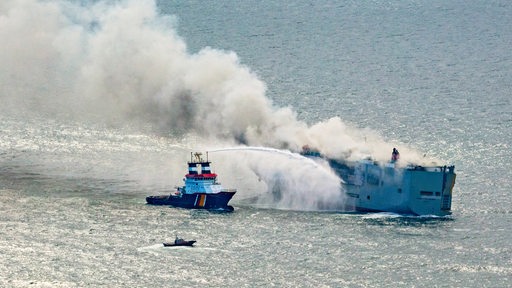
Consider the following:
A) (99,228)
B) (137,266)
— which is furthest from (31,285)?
(99,228)

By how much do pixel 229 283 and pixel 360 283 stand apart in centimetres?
1321

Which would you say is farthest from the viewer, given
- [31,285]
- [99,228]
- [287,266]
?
[99,228]

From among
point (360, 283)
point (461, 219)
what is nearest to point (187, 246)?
point (360, 283)

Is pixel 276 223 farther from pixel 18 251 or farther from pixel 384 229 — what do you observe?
pixel 18 251

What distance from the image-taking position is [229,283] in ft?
542

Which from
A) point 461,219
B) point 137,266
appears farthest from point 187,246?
point 461,219

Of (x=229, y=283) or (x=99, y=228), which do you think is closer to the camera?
(x=229, y=283)

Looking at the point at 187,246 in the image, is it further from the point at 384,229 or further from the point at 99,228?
the point at 384,229

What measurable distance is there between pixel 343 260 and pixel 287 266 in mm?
6494

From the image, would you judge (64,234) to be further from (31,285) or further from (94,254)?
(31,285)

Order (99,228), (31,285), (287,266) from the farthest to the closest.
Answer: (99,228)
(287,266)
(31,285)

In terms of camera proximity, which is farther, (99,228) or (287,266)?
(99,228)

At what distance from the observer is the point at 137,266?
17038cm

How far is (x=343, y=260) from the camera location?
17488 cm
